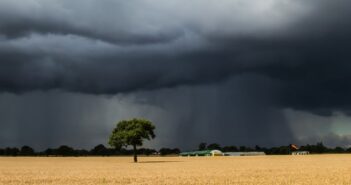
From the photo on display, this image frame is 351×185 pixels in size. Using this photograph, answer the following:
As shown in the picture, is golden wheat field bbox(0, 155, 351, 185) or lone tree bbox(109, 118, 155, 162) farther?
lone tree bbox(109, 118, 155, 162)

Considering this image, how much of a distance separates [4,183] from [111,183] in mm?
10074

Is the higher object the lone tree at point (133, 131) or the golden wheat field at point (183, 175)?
the lone tree at point (133, 131)

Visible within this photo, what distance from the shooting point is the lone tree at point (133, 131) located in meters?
113

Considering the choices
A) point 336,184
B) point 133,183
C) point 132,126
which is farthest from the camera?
point 132,126

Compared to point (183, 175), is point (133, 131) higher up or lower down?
higher up

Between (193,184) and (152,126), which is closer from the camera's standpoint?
(193,184)

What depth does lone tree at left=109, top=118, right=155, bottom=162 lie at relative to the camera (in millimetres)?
113125

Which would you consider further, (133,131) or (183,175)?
(133,131)

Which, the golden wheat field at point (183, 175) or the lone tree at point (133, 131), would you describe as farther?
the lone tree at point (133, 131)

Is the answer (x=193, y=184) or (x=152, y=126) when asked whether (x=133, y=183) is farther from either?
(x=152, y=126)

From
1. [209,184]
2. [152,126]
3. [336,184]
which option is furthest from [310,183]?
→ [152,126]

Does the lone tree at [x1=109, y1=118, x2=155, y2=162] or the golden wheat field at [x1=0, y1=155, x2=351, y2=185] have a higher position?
the lone tree at [x1=109, y1=118, x2=155, y2=162]

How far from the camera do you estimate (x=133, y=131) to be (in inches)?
4419

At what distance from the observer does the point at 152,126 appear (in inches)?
4532
